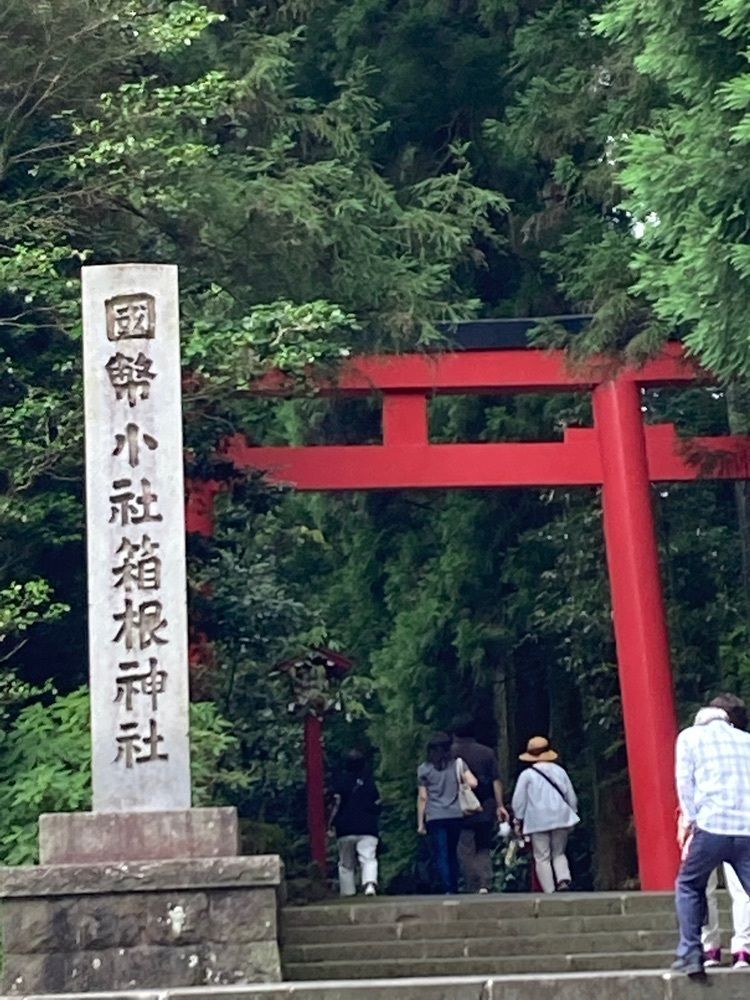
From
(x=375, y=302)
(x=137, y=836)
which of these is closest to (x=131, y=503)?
(x=137, y=836)

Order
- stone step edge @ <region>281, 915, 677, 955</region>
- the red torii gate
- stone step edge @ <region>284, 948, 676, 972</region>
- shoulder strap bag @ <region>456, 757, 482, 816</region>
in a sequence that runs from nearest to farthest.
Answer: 1. stone step edge @ <region>284, 948, 676, 972</region>
2. stone step edge @ <region>281, 915, 677, 955</region>
3. shoulder strap bag @ <region>456, 757, 482, 816</region>
4. the red torii gate

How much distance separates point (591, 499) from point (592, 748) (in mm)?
2498

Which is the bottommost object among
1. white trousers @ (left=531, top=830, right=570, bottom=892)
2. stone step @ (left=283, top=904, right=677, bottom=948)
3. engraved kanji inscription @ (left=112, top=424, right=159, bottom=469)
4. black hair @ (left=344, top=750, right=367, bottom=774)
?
stone step @ (left=283, top=904, right=677, bottom=948)

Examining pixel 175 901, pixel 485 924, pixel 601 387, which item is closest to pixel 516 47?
pixel 601 387

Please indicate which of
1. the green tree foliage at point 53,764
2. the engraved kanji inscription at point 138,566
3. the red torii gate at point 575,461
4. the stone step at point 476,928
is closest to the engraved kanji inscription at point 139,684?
the engraved kanji inscription at point 138,566

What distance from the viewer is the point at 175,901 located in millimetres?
9664

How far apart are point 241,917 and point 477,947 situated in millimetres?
3242

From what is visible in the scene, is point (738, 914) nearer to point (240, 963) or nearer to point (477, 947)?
point (240, 963)

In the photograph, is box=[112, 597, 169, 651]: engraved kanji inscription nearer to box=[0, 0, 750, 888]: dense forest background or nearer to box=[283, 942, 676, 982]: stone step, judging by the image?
box=[0, 0, 750, 888]: dense forest background

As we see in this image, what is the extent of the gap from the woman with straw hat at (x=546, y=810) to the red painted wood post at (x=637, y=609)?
0.98m

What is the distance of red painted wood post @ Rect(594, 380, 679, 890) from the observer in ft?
49.5

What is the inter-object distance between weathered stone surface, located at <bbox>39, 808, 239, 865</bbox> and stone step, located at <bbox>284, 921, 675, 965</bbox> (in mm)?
2898

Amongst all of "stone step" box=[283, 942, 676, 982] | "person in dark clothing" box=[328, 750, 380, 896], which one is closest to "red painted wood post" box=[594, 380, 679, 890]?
"person in dark clothing" box=[328, 750, 380, 896]

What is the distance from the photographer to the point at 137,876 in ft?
31.6
